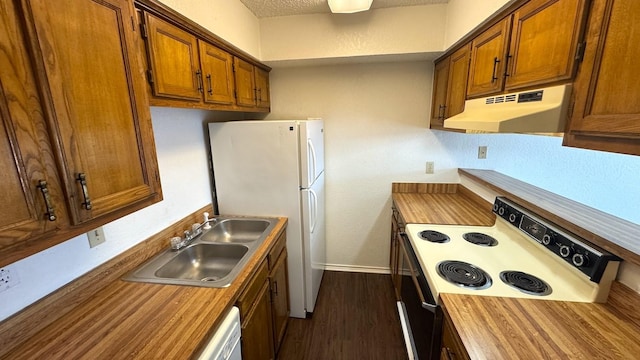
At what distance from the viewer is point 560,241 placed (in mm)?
1262

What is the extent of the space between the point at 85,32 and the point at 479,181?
2.56m

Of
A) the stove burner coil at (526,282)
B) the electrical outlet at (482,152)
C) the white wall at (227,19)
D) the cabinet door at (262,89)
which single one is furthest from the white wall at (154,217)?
the electrical outlet at (482,152)

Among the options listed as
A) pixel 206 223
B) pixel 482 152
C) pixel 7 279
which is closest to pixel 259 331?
pixel 206 223

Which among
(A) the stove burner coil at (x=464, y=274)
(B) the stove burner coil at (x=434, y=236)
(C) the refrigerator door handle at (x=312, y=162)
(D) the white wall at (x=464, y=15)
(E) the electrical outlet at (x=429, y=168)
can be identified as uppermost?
(D) the white wall at (x=464, y=15)

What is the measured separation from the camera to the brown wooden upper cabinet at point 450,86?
1842 millimetres

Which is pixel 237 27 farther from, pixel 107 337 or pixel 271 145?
pixel 107 337

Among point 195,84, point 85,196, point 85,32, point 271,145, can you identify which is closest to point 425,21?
point 271,145

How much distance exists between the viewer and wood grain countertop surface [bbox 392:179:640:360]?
855mm

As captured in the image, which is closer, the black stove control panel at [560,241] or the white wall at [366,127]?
the black stove control panel at [560,241]

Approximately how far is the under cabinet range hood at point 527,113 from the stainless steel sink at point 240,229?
157 cm

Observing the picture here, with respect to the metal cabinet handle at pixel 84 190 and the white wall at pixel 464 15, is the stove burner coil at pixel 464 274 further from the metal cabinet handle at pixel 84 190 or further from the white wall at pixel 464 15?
the metal cabinet handle at pixel 84 190

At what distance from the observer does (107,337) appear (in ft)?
3.16

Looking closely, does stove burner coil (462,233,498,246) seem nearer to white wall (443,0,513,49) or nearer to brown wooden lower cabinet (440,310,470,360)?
brown wooden lower cabinet (440,310,470,360)

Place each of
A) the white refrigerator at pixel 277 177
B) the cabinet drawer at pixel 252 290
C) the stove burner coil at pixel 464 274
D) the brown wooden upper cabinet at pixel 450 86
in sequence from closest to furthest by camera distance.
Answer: the stove burner coil at pixel 464 274 → the cabinet drawer at pixel 252 290 → the brown wooden upper cabinet at pixel 450 86 → the white refrigerator at pixel 277 177
